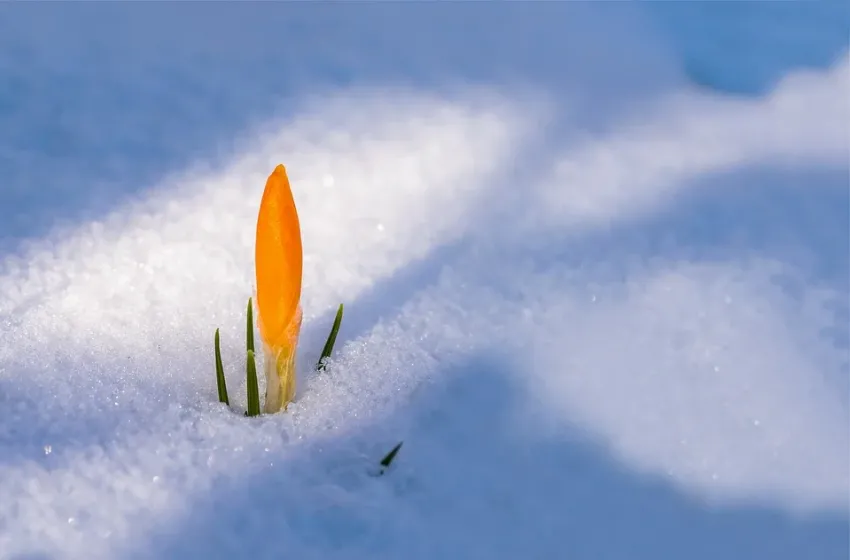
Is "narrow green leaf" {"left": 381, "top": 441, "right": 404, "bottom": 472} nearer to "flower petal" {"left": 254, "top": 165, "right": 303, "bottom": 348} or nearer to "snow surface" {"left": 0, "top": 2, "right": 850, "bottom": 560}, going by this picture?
"snow surface" {"left": 0, "top": 2, "right": 850, "bottom": 560}

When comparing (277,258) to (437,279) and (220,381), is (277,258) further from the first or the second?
Answer: (437,279)

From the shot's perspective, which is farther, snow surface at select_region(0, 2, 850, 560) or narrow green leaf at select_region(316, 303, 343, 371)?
narrow green leaf at select_region(316, 303, 343, 371)

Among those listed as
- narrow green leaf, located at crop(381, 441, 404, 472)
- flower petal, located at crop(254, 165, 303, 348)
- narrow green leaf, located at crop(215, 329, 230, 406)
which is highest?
flower petal, located at crop(254, 165, 303, 348)

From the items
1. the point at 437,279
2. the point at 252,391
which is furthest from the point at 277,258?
the point at 437,279

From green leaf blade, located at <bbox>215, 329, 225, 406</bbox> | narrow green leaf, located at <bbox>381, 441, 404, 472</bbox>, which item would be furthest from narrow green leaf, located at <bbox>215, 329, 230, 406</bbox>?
narrow green leaf, located at <bbox>381, 441, 404, 472</bbox>

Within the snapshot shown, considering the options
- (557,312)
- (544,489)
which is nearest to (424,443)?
(544,489)

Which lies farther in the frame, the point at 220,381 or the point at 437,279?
the point at 437,279
